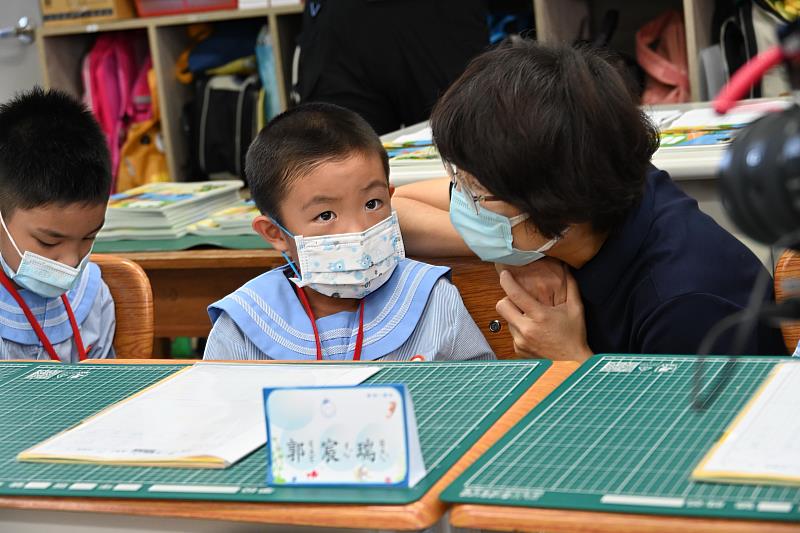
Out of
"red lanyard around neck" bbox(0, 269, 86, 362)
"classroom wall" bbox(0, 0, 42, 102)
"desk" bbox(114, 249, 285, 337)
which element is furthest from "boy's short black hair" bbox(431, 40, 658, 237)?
"classroom wall" bbox(0, 0, 42, 102)

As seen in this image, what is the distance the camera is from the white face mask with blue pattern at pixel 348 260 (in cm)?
171

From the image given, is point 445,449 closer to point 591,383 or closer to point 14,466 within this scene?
point 591,383

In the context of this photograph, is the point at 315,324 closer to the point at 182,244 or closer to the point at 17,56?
the point at 182,244

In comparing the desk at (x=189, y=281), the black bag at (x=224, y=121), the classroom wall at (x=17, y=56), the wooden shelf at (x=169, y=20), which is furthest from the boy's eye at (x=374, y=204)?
the classroom wall at (x=17, y=56)

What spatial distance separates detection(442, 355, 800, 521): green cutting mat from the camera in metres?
0.88

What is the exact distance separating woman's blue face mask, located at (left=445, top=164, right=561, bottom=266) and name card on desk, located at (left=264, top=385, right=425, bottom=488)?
1.76 ft

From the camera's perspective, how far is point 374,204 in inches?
70.1

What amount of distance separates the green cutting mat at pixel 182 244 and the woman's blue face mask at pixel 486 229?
115 cm

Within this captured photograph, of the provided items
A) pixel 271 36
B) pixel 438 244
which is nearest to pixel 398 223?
pixel 438 244

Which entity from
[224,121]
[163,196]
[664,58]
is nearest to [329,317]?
[163,196]

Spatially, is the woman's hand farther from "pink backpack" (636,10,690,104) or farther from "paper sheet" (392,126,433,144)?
"pink backpack" (636,10,690,104)

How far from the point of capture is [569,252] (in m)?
1.52

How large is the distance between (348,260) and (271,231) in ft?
0.68

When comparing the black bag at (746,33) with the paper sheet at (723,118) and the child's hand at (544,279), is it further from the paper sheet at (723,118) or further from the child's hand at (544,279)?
the child's hand at (544,279)
